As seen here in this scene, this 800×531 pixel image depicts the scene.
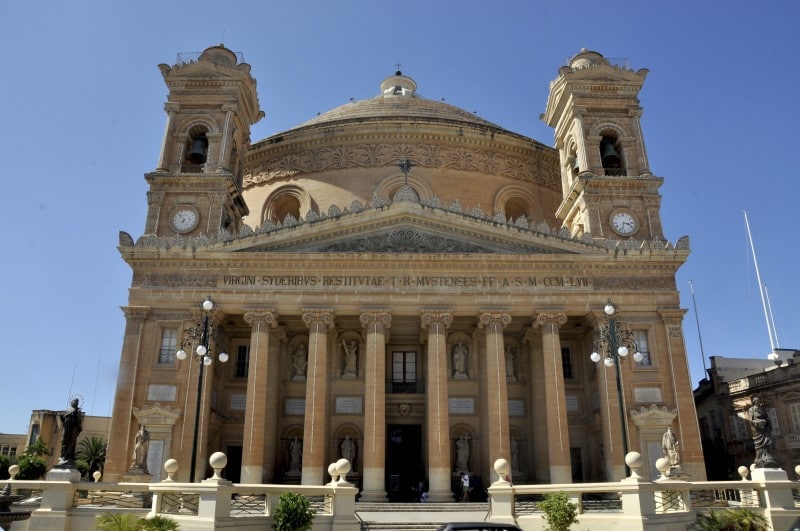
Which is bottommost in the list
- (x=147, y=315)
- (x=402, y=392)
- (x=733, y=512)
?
(x=733, y=512)

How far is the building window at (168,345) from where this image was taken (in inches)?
1086

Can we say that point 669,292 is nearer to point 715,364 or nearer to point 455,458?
point 455,458

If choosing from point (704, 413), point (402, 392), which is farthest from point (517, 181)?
point (704, 413)

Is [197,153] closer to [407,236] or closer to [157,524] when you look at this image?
[407,236]

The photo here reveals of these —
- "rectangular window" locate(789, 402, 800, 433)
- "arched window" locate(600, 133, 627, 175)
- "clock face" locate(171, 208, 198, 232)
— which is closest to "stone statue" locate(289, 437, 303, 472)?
"clock face" locate(171, 208, 198, 232)

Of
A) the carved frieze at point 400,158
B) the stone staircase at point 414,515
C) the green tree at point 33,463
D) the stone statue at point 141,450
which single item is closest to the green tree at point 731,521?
the stone staircase at point 414,515

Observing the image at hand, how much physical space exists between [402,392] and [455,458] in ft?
12.3

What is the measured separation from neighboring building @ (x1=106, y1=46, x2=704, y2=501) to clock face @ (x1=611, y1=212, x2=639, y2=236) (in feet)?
0.27

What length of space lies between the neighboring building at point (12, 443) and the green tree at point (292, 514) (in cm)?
5776

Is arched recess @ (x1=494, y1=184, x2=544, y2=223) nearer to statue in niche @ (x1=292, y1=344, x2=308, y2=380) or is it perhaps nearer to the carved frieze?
the carved frieze

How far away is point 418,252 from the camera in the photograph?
28469 mm

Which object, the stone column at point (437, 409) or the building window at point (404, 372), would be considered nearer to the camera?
the stone column at point (437, 409)

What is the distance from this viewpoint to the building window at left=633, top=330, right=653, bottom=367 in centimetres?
2783

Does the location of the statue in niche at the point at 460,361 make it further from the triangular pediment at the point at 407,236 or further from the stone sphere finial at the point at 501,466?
the stone sphere finial at the point at 501,466
